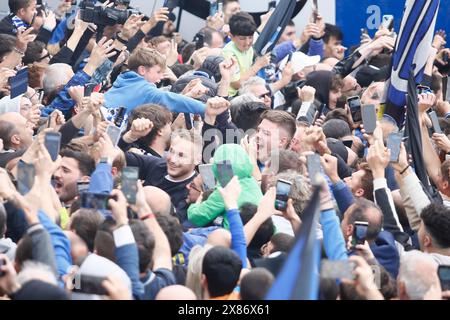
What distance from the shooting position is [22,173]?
17.6ft

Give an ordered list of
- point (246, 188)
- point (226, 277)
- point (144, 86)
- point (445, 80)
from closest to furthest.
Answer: point (226, 277) → point (246, 188) → point (144, 86) → point (445, 80)

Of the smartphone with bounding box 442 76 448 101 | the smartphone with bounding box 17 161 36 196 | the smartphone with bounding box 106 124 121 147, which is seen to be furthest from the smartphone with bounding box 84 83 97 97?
the smartphone with bounding box 442 76 448 101

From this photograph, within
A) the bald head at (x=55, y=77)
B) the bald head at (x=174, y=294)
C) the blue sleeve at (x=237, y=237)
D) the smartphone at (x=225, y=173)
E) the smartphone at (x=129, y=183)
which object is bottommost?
the bald head at (x=55, y=77)

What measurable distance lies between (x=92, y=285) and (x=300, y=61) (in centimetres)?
736

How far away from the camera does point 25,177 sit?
5395 millimetres

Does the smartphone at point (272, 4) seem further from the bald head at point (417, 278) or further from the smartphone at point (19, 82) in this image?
the bald head at point (417, 278)

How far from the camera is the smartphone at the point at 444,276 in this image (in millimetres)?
5332

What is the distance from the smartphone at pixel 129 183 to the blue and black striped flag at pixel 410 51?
16.1 ft

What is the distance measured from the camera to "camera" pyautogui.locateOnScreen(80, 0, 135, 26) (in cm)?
1040

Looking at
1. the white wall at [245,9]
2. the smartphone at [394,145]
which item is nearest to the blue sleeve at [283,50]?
the white wall at [245,9]

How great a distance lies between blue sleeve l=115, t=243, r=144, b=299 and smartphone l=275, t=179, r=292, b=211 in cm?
135
